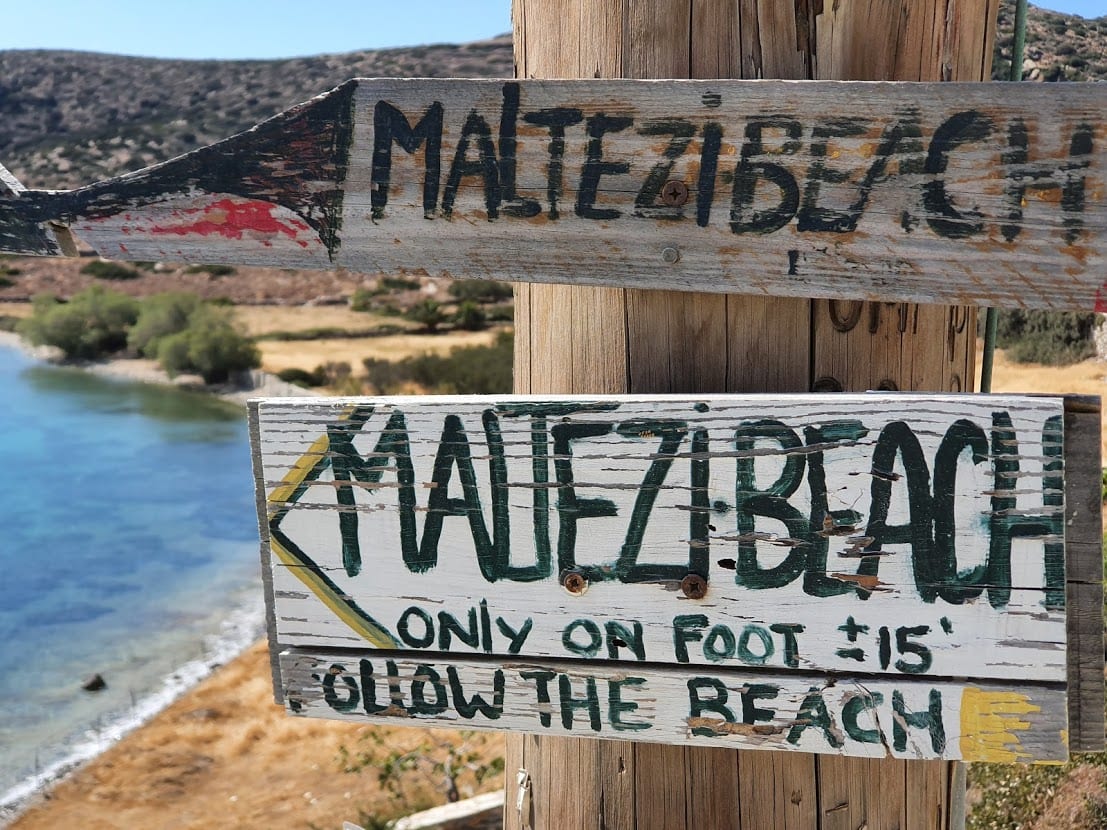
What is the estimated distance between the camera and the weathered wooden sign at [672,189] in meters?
1.16

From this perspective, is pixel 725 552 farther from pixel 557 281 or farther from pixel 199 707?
pixel 199 707

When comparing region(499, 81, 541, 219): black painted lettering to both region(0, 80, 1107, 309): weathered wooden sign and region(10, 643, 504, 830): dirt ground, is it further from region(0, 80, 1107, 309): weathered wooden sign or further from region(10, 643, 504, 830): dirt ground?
region(10, 643, 504, 830): dirt ground

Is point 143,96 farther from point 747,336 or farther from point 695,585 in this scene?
point 695,585

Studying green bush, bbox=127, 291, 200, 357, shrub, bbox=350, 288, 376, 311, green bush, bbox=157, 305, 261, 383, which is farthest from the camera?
shrub, bbox=350, 288, 376, 311

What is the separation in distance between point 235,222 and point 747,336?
0.69 meters

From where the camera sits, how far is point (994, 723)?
1214 mm

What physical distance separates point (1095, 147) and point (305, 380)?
2399 centimetres

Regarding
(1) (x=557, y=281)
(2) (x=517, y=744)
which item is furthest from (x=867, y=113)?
(2) (x=517, y=744)

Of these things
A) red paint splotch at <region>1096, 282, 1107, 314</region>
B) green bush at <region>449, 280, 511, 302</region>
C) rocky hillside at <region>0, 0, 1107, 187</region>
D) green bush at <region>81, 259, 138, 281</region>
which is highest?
rocky hillside at <region>0, 0, 1107, 187</region>

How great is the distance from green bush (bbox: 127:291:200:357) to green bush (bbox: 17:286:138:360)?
85 cm

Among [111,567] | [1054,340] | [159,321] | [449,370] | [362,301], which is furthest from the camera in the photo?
[362,301]

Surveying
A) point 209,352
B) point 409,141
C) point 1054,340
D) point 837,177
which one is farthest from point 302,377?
point 837,177

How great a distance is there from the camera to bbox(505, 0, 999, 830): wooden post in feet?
4.16

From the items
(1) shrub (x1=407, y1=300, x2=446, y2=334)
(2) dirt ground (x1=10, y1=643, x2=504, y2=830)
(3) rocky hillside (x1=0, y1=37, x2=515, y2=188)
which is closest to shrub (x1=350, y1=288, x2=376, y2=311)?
(1) shrub (x1=407, y1=300, x2=446, y2=334)
